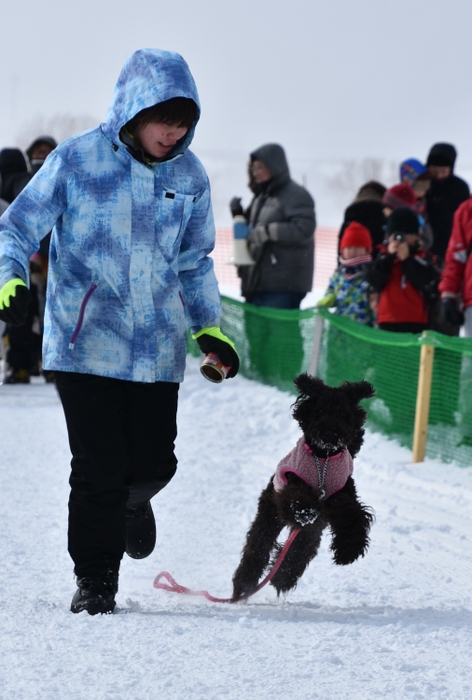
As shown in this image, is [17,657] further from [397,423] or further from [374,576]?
[397,423]

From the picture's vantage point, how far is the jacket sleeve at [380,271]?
27.0 ft

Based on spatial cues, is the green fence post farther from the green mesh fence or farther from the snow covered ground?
the snow covered ground

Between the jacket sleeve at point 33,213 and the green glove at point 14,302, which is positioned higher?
the jacket sleeve at point 33,213

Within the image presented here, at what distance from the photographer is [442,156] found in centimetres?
966

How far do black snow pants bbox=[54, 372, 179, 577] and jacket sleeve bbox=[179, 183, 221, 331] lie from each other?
1.27 ft

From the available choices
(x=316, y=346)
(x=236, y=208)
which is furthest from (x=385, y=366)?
(x=236, y=208)

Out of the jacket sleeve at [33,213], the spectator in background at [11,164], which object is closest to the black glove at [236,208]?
the spectator in background at [11,164]

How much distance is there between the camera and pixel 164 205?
12.9ft

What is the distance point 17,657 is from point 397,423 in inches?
207

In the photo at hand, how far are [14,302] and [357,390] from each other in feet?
4.78

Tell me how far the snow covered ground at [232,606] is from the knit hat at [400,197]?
206cm

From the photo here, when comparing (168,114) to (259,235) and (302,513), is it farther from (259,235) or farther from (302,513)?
(259,235)

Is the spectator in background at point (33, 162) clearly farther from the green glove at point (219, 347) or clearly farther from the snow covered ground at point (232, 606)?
the green glove at point (219, 347)

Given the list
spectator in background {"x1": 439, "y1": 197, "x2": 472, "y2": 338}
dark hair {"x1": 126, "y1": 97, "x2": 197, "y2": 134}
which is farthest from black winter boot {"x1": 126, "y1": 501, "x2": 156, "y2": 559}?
spectator in background {"x1": 439, "y1": 197, "x2": 472, "y2": 338}
